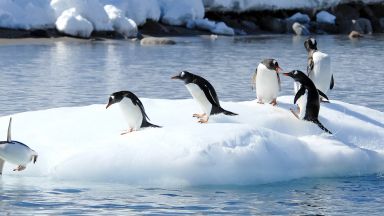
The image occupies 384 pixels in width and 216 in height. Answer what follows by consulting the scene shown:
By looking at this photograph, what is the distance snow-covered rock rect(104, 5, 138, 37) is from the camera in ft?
124

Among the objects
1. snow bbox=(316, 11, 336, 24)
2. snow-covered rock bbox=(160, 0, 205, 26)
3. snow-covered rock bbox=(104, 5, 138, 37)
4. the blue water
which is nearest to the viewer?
the blue water

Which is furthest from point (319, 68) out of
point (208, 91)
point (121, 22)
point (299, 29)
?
point (299, 29)

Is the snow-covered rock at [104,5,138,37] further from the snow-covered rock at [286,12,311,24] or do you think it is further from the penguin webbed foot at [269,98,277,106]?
the penguin webbed foot at [269,98,277,106]

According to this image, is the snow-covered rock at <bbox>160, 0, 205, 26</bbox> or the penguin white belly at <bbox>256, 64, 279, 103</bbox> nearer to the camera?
the penguin white belly at <bbox>256, 64, 279, 103</bbox>

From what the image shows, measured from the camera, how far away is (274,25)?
46.2 meters

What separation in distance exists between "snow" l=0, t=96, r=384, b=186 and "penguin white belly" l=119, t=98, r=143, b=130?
20cm

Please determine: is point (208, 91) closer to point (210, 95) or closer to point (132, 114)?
point (210, 95)

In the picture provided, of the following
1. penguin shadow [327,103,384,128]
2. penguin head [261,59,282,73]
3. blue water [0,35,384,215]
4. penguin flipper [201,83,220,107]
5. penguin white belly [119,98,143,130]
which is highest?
penguin head [261,59,282,73]

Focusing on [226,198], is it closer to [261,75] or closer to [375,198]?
[375,198]

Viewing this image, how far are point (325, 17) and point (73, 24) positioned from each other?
623 inches

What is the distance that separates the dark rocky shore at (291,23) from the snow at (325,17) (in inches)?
10.5

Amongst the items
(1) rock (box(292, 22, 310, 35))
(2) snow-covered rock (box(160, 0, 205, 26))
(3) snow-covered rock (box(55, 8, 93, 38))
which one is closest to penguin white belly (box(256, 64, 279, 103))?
(3) snow-covered rock (box(55, 8, 93, 38))

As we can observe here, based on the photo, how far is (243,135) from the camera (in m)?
9.96

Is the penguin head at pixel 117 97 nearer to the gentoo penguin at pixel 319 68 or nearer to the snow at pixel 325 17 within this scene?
the gentoo penguin at pixel 319 68
